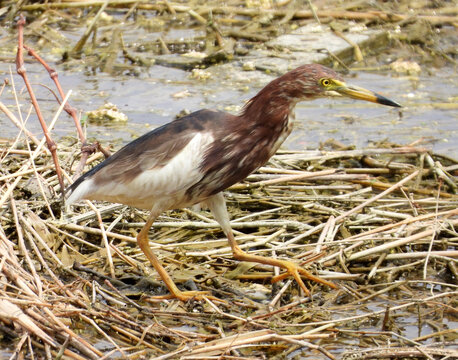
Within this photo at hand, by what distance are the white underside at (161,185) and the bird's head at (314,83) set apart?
488 millimetres

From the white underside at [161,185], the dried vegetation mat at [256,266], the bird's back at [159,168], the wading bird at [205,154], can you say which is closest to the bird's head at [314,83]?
the wading bird at [205,154]

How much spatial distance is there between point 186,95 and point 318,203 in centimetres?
258

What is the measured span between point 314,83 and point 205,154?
2.10 ft

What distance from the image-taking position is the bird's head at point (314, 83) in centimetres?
434

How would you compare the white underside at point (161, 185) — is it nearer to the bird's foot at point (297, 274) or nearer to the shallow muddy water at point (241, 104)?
the bird's foot at point (297, 274)

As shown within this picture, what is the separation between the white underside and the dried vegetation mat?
11.9 inches

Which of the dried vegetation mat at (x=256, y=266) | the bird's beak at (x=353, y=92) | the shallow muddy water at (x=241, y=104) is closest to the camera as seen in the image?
the dried vegetation mat at (x=256, y=266)

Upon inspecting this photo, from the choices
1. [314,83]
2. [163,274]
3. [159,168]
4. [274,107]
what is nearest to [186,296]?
[163,274]

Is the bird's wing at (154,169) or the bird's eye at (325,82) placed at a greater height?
the bird's eye at (325,82)

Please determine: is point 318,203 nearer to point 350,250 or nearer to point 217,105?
point 350,250

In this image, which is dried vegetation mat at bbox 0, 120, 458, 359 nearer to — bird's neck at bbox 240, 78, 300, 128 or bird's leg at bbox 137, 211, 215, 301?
bird's leg at bbox 137, 211, 215, 301

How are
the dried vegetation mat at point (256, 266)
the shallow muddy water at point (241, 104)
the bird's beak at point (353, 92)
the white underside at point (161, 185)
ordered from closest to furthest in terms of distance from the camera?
the dried vegetation mat at point (256, 266) → the white underside at point (161, 185) → the bird's beak at point (353, 92) → the shallow muddy water at point (241, 104)

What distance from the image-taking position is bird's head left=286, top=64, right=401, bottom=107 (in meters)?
4.34

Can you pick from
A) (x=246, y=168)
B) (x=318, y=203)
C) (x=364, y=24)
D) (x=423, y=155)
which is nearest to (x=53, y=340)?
(x=246, y=168)
